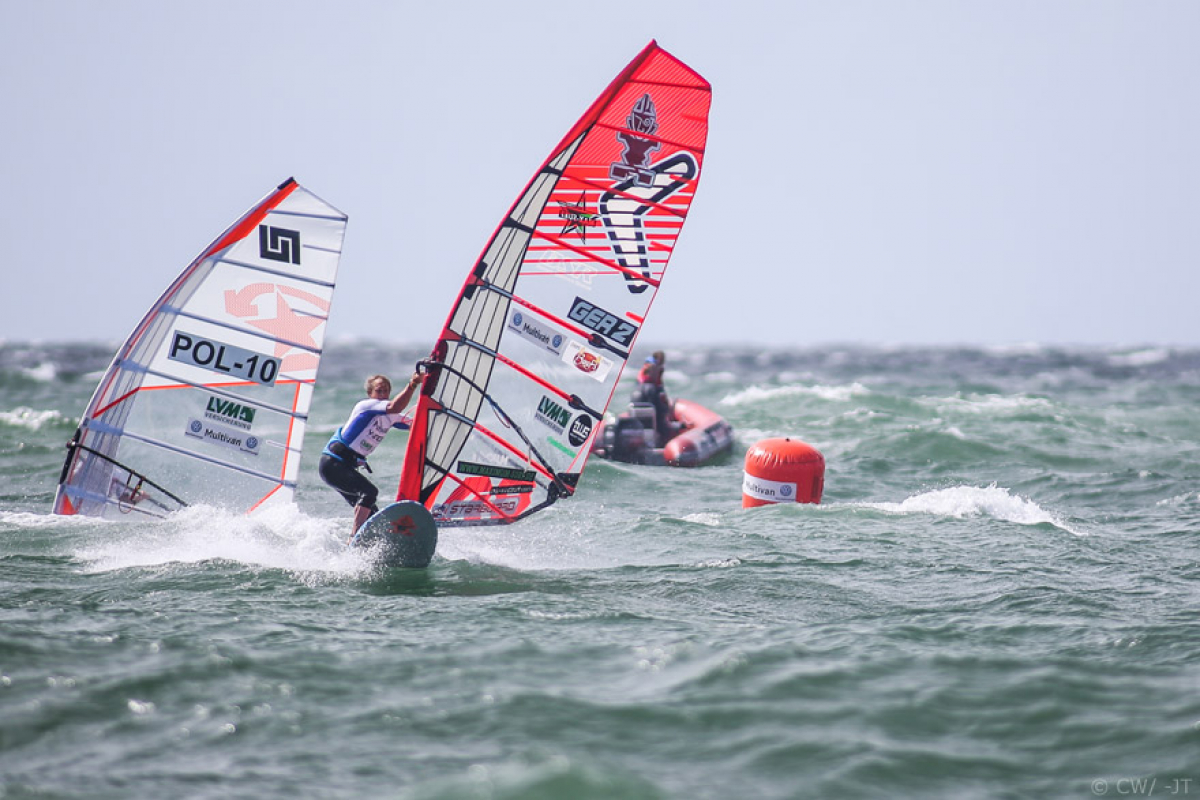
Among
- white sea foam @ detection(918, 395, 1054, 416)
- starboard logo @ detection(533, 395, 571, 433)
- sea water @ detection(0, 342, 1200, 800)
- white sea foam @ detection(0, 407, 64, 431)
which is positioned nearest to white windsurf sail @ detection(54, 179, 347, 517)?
sea water @ detection(0, 342, 1200, 800)

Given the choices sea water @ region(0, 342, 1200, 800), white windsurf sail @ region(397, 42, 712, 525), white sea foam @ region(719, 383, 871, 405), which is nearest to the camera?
sea water @ region(0, 342, 1200, 800)

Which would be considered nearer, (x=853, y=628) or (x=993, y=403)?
(x=853, y=628)

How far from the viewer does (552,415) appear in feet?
24.9

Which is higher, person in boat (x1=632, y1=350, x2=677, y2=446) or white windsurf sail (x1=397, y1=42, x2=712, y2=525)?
white windsurf sail (x1=397, y1=42, x2=712, y2=525)

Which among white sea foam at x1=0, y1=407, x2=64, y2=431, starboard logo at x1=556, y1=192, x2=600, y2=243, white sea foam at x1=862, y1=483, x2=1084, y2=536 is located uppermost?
starboard logo at x1=556, y1=192, x2=600, y2=243

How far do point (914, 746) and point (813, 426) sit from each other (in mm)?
15097

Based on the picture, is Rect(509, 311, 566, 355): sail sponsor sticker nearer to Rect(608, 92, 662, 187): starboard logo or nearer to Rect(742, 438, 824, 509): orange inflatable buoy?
→ Rect(608, 92, 662, 187): starboard logo

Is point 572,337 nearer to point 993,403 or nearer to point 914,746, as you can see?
point 914,746

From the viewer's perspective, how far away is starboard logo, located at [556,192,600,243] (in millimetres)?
7195

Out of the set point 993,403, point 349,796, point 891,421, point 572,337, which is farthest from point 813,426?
point 349,796

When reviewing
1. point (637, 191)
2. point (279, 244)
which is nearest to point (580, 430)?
point (637, 191)

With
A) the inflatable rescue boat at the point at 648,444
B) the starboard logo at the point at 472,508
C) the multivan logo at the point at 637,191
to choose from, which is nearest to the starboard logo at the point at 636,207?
the multivan logo at the point at 637,191

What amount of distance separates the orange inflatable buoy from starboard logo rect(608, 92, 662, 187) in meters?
3.55

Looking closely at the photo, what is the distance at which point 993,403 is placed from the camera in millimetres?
24016
